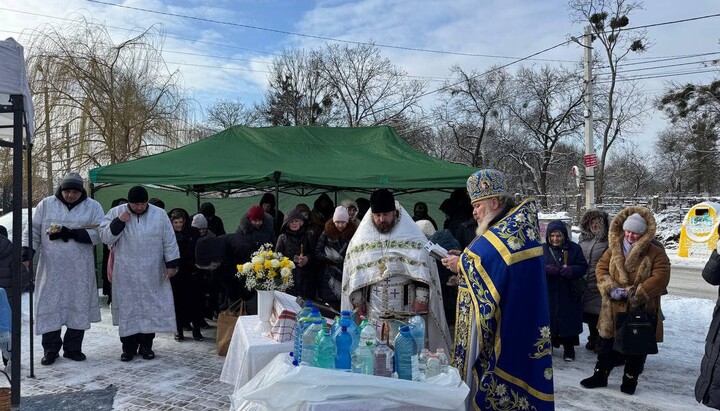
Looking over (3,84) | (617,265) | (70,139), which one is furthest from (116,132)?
(617,265)

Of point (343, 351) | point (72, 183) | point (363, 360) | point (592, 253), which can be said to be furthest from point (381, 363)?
point (592, 253)

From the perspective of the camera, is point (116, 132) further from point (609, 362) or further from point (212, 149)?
Answer: point (609, 362)

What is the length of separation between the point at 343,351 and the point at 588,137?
14.3 meters

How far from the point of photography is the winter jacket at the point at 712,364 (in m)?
3.19

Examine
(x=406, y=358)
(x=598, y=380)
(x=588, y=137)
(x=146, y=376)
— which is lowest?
(x=598, y=380)

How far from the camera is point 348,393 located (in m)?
2.39

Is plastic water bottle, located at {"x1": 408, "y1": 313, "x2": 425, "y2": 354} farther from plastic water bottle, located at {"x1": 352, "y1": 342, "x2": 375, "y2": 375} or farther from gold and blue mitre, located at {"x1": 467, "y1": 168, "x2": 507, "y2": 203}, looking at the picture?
gold and blue mitre, located at {"x1": 467, "y1": 168, "x2": 507, "y2": 203}

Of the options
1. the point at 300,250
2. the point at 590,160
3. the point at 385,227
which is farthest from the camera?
the point at 590,160

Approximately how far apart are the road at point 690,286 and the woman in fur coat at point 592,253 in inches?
198

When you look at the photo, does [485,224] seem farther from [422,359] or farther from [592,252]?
[592,252]

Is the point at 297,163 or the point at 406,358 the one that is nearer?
the point at 406,358

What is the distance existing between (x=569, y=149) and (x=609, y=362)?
102ft

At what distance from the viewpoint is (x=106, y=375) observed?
5.01 meters

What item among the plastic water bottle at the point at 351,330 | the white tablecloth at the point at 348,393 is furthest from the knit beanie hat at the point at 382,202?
the white tablecloth at the point at 348,393
